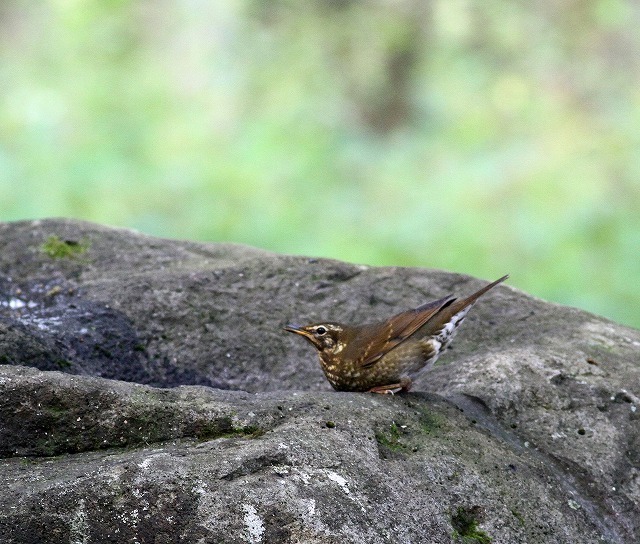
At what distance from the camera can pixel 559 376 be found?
4543 millimetres

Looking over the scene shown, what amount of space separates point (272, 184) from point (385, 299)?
704cm

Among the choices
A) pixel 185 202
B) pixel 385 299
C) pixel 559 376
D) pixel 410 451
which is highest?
pixel 185 202

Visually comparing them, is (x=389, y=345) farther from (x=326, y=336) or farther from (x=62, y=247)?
(x=62, y=247)

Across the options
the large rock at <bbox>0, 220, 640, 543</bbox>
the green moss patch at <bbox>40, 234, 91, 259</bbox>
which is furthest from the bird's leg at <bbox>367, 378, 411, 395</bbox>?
the green moss patch at <bbox>40, 234, 91, 259</bbox>

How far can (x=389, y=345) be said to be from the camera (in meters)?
4.50

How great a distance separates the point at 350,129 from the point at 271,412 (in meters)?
11.2

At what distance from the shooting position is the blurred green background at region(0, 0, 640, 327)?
453 inches

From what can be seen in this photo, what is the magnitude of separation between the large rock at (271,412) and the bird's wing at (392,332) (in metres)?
0.35

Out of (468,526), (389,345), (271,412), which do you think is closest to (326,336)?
(389,345)

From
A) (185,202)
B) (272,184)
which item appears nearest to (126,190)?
(185,202)

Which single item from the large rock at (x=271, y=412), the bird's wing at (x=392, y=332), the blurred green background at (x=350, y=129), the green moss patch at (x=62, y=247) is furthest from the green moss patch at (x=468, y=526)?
the blurred green background at (x=350, y=129)

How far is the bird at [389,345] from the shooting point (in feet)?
14.6

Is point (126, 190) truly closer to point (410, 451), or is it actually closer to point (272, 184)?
point (272, 184)

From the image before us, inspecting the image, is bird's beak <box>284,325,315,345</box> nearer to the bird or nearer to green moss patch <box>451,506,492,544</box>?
the bird
